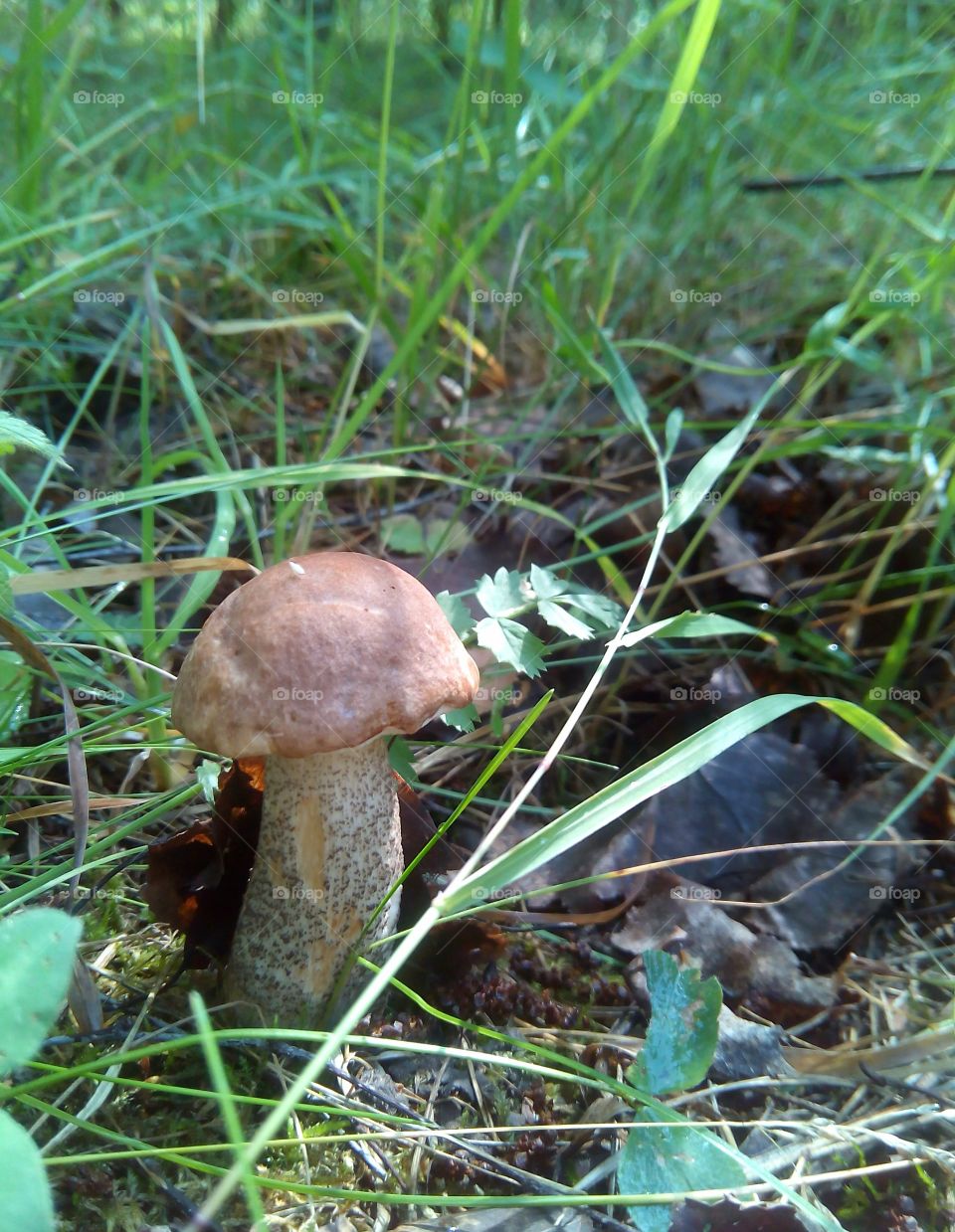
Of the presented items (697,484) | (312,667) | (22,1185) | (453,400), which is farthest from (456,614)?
(453,400)

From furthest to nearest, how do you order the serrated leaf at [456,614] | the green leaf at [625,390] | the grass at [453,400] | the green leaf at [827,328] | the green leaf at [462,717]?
the green leaf at [827,328] → the green leaf at [625,390] → the serrated leaf at [456,614] → the green leaf at [462,717] → the grass at [453,400]

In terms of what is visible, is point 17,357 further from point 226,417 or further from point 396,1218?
point 396,1218

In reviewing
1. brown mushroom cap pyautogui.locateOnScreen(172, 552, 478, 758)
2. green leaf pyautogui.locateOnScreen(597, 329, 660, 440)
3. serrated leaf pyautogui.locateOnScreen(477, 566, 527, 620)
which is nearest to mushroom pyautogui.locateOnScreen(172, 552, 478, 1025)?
brown mushroom cap pyautogui.locateOnScreen(172, 552, 478, 758)

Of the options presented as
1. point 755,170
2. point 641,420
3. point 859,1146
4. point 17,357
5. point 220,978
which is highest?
point 755,170

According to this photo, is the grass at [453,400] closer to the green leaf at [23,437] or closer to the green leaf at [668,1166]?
the green leaf at [668,1166]

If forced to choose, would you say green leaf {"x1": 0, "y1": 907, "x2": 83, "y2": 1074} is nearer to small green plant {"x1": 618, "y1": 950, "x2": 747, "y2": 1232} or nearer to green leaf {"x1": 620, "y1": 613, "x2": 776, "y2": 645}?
small green plant {"x1": 618, "y1": 950, "x2": 747, "y2": 1232}

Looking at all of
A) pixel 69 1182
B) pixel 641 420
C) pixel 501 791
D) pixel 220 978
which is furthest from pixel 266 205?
pixel 69 1182

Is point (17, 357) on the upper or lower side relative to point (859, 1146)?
upper

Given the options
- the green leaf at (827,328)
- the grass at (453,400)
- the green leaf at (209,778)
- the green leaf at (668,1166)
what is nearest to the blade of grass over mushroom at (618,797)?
the grass at (453,400)
